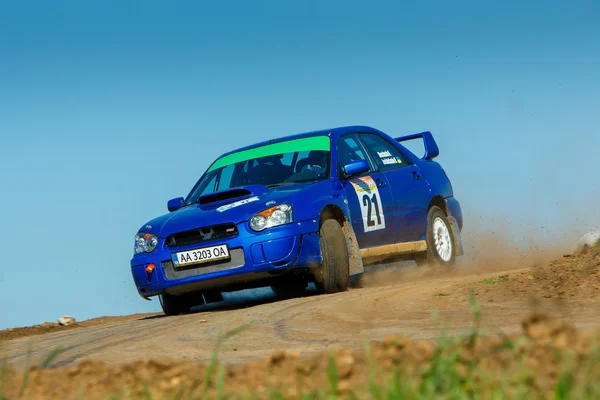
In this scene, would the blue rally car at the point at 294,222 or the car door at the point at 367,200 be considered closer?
the blue rally car at the point at 294,222

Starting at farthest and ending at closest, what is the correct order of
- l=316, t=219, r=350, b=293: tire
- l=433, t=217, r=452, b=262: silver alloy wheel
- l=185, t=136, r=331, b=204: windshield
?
l=433, t=217, r=452, b=262: silver alloy wheel → l=185, t=136, r=331, b=204: windshield → l=316, t=219, r=350, b=293: tire

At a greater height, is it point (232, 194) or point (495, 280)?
point (232, 194)

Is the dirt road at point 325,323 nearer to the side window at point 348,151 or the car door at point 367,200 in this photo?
the car door at point 367,200

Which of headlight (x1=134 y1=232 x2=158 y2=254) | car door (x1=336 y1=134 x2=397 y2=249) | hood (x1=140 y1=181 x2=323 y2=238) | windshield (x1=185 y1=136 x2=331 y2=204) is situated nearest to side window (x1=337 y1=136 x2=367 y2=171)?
car door (x1=336 y1=134 x2=397 y2=249)

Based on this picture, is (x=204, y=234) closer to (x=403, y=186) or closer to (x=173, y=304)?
(x=173, y=304)

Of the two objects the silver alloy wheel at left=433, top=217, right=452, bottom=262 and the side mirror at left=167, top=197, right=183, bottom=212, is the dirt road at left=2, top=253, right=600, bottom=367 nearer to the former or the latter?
the side mirror at left=167, top=197, right=183, bottom=212

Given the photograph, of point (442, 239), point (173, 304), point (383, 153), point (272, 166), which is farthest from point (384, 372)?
point (442, 239)

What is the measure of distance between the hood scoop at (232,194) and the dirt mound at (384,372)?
211 inches

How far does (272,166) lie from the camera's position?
402 inches

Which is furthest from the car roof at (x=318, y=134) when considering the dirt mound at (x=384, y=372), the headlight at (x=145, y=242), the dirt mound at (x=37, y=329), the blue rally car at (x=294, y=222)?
the dirt mound at (x=384, y=372)

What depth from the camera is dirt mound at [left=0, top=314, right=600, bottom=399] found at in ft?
10.6

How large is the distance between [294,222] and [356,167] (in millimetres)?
955

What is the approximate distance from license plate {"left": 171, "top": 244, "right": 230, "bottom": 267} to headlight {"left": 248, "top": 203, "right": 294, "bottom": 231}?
0.34m

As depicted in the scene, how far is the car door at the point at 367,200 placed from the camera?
389 inches
